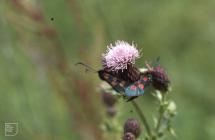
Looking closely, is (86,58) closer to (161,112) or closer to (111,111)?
(111,111)

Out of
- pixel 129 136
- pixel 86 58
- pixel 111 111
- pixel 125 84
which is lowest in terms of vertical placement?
pixel 129 136

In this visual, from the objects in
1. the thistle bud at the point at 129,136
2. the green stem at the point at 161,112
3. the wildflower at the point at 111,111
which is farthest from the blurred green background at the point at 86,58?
the thistle bud at the point at 129,136

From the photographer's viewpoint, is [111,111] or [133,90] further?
[111,111]

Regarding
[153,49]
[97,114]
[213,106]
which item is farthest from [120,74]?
[153,49]

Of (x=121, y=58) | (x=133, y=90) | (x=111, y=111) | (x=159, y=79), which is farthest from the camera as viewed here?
(x=111, y=111)

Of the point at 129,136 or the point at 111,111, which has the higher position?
the point at 111,111

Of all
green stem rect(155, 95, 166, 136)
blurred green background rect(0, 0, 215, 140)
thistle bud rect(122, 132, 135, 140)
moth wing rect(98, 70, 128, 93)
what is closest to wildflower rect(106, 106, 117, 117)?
blurred green background rect(0, 0, 215, 140)

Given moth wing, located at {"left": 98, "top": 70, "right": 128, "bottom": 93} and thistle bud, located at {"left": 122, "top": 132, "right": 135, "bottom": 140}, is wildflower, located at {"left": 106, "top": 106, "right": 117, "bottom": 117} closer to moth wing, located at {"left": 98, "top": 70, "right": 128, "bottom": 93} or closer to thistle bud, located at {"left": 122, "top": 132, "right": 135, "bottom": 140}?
thistle bud, located at {"left": 122, "top": 132, "right": 135, "bottom": 140}

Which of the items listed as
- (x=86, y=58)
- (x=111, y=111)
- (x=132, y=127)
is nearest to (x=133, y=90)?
(x=132, y=127)
